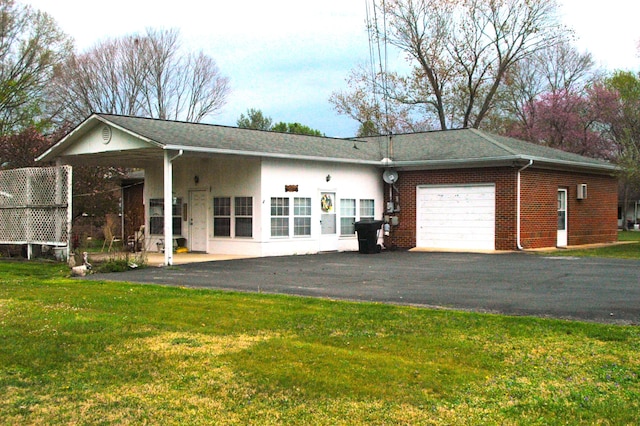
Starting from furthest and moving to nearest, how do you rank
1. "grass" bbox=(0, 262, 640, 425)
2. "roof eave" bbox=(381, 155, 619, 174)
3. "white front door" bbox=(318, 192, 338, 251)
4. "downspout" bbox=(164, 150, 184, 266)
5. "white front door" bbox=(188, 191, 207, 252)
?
"white front door" bbox=(318, 192, 338, 251) < "white front door" bbox=(188, 191, 207, 252) < "roof eave" bbox=(381, 155, 619, 174) < "downspout" bbox=(164, 150, 184, 266) < "grass" bbox=(0, 262, 640, 425)

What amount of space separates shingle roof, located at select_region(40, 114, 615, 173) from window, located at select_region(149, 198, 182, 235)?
3.12 meters

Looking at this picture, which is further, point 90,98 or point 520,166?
point 90,98

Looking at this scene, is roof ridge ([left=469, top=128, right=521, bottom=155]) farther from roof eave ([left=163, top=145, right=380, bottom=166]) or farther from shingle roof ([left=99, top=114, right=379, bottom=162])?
roof eave ([left=163, top=145, right=380, bottom=166])

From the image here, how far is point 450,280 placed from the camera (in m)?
13.1

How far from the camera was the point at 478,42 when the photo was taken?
41.4m

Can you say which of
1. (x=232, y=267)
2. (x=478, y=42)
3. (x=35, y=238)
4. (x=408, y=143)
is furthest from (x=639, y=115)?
(x=35, y=238)

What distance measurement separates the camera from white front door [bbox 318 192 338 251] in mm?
21734

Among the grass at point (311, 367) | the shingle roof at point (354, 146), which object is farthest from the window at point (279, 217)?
the grass at point (311, 367)

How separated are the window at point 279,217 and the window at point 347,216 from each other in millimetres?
2522

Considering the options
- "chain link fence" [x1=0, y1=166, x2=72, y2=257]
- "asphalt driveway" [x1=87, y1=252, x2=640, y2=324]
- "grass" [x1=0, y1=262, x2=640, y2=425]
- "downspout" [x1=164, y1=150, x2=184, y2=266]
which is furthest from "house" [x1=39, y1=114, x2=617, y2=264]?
"grass" [x1=0, y1=262, x2=640, y2=425]

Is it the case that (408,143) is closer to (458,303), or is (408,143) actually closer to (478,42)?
(458,303)

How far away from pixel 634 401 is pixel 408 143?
2036 cm

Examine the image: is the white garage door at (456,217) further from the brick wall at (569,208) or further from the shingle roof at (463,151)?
the brick wall at (569,208)

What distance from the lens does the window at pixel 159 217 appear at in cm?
2253
